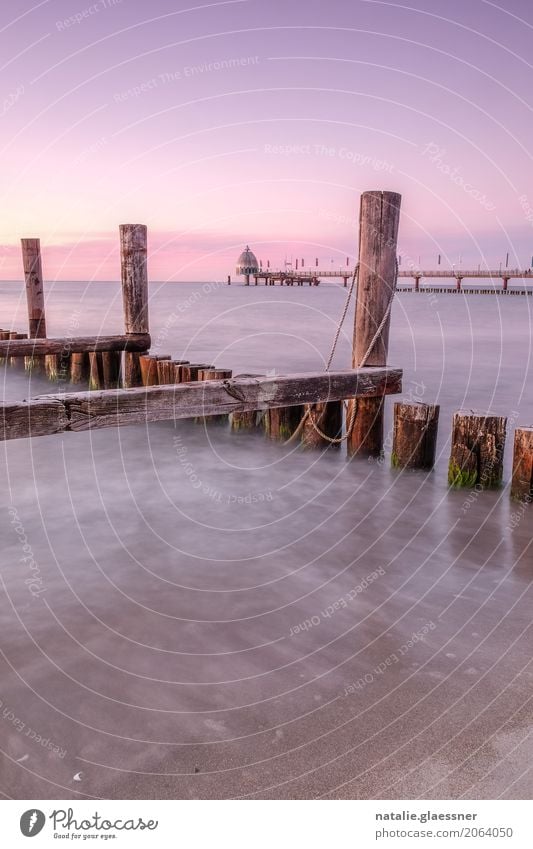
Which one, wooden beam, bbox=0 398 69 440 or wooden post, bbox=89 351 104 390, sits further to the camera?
wooden post, bbox=89 351 104 390

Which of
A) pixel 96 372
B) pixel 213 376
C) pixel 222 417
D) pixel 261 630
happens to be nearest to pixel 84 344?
pixel 96 372

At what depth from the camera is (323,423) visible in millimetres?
6926

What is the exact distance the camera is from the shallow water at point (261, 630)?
2.59 metres

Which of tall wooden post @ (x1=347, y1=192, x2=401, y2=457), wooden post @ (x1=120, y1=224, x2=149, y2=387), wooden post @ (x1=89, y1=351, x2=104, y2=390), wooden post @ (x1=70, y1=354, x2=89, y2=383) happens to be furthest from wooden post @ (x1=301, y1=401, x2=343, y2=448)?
wooden post @ (x1=70, y1=354, x2=89, y2=383)

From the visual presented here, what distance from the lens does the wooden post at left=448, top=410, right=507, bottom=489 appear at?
5.64 metres

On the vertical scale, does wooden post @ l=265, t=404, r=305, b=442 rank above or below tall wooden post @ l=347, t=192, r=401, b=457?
below

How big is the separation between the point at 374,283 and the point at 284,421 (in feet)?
6.40

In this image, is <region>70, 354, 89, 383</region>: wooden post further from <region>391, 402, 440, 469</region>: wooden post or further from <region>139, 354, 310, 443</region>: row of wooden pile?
<region>391, 402, 440, 469</region>: wooden post

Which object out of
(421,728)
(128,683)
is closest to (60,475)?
(128,683)

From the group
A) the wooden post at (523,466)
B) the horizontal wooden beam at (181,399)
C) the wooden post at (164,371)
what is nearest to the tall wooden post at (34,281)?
the wooden post at (164,371)

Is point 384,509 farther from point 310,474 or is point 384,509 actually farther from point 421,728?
point 421,728

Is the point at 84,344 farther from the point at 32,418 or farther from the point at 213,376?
the point at 32,418

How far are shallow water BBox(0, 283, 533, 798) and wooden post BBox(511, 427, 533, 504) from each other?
162 mm

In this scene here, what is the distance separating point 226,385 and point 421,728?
336 cm
